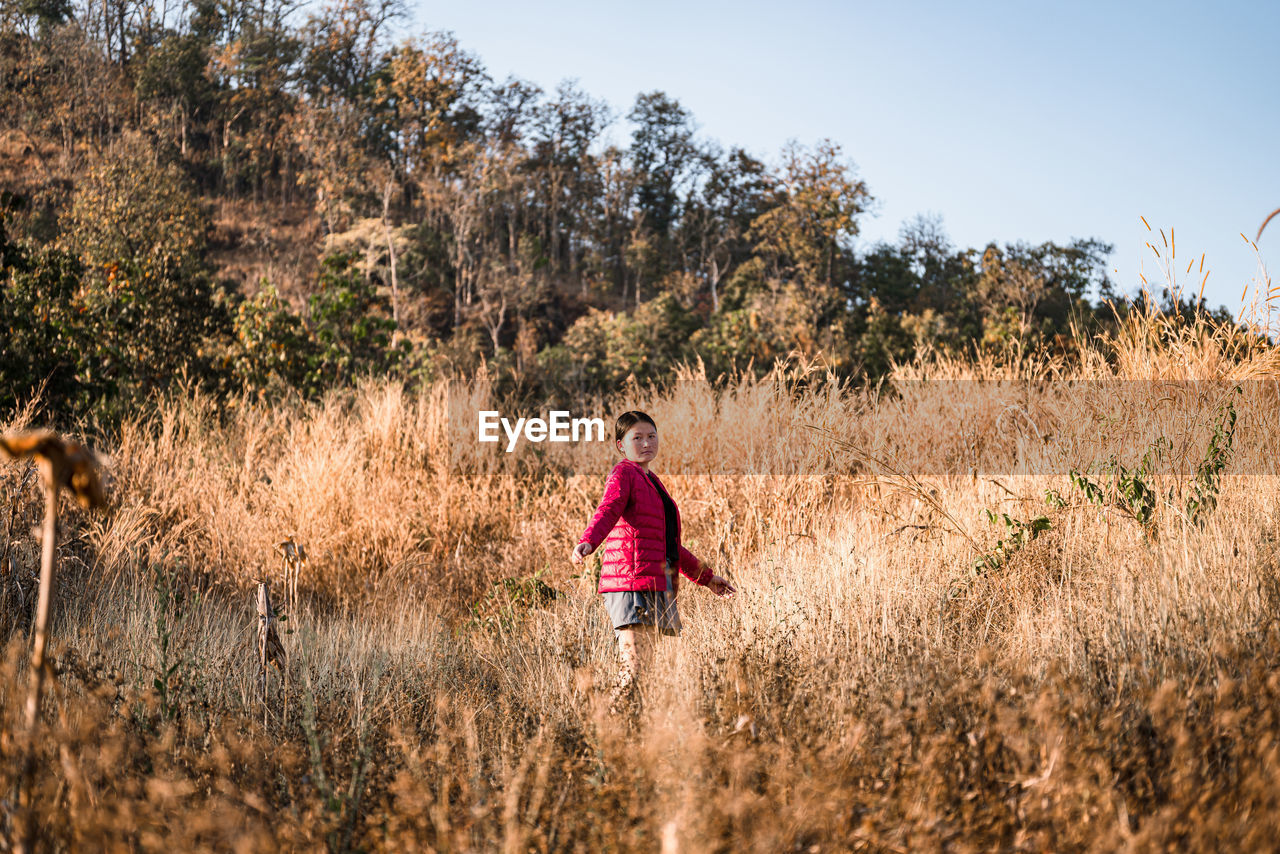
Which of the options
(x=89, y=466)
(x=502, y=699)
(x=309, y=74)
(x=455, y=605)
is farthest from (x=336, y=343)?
(x=309, y=74)

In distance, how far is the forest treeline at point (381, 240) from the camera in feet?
35.9

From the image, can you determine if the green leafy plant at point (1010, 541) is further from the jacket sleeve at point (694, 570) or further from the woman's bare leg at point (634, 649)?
the woman's bare leg at point (634, 649)

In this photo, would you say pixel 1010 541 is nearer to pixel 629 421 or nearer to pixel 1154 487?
pixel 1154 487

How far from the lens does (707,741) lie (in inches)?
98.2

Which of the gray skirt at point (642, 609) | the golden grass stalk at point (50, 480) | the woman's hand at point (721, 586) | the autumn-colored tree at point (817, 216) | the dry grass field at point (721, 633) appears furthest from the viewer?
the autumn-colored tree at point (817, 216)

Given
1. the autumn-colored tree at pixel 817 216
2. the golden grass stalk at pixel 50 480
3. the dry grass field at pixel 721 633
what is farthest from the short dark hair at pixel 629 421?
the autumn-colored tree at pixel 817 216

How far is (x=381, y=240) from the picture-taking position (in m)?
22.7

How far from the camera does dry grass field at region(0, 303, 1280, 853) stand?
228 centimetres

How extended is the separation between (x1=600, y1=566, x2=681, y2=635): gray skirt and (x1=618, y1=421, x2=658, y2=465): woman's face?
0.58m

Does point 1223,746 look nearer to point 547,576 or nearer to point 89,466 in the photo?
point 89,466

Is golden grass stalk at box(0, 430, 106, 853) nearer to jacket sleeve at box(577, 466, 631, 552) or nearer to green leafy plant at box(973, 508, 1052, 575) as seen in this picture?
jacket sleeve at box(577, 466, 631, 552)

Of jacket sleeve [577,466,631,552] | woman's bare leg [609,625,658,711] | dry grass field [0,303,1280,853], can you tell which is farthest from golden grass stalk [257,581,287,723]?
woman's bare leg [609,625,658,711]

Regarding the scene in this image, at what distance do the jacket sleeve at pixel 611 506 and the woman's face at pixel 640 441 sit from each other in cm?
14

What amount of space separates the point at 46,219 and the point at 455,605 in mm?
24217
